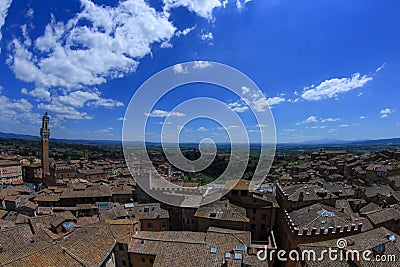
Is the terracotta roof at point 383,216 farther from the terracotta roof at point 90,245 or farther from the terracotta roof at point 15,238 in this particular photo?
the terracotta roof at point 15,238

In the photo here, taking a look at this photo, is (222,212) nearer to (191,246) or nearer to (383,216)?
(191,246)

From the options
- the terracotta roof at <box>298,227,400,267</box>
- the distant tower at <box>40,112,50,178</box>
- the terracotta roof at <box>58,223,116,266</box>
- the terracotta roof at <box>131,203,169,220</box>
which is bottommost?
the terracotta roof at <box>131,203,169,220</box>

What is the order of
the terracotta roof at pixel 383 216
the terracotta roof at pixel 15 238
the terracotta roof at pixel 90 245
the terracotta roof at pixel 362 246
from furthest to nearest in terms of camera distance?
the terracotta roof at pixel 383 216, the terracotta roof at pixel 15 238, the terracotta roof at pixel 90 245, the terracotta roof at pixel 362 246

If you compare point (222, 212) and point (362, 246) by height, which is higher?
point (362, 246)

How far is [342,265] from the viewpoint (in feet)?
53.4

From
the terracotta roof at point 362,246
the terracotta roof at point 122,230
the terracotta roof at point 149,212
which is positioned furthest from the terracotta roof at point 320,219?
the terracotta roof at point 149,212

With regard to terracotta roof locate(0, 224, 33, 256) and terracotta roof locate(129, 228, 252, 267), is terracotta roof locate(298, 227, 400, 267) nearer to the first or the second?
terracotta roof locate(129, 228, 252, 267)

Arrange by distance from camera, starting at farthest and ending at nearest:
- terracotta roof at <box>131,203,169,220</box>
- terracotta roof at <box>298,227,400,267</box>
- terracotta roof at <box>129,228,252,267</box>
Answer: terracotta roof at <box>131,203,169,220</box>
terracotta roof at <box>129,228,252,267</box>
terracotta roof at <box>298,227,400,267</box>

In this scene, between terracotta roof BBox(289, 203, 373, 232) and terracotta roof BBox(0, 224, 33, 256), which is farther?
terracotta roof BBox(0, 224, 33, 256)

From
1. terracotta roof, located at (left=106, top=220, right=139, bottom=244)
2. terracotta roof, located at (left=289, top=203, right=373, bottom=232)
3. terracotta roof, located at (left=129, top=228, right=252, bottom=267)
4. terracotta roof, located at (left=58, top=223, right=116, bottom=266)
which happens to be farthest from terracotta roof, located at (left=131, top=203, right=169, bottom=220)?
terracotta roof, located at (left=289, top=203, right=373, bottom=232)

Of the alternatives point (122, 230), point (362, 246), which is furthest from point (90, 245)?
point (362, 246)

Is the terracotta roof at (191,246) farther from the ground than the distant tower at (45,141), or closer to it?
closer to it

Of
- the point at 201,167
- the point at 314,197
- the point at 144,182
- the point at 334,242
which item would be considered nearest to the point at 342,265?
the point at 334,242

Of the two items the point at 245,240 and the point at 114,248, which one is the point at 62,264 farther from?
the point at 245,240
